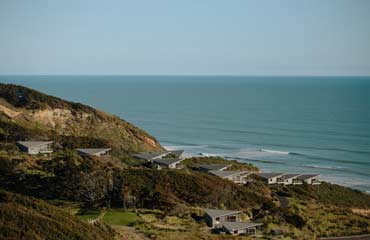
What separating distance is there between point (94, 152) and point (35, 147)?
5605 millimetres

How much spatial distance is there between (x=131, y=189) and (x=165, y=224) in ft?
25.6

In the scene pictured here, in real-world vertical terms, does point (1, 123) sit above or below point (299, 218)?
above

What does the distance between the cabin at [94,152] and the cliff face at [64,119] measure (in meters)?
9.06

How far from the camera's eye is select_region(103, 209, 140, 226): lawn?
3459 cm

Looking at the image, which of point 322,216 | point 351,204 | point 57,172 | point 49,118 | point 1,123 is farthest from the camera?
point 49,118

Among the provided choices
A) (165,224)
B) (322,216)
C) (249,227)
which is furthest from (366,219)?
(165,224)

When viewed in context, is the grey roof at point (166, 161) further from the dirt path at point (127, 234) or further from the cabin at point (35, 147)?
the dirt path at point (127, 234)

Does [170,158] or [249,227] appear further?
[170,158]

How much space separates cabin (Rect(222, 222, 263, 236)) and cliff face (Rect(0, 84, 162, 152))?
3269cm

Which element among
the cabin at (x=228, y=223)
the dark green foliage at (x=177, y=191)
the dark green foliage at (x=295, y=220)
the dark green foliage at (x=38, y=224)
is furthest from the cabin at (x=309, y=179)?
the dark green foliage at (x=38, y=224)

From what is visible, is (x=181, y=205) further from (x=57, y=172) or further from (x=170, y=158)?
(x=170, y=158)

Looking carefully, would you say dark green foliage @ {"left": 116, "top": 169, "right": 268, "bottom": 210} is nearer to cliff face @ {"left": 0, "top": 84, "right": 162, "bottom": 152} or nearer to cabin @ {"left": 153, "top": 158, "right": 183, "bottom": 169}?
cabin @ {"left": 153, "top": 158, "right": 183, "bottom": 169}

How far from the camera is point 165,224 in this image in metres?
34.7

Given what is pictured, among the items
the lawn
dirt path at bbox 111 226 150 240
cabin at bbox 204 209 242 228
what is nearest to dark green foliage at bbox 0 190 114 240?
dirt path at bbox 111 226 150 240
